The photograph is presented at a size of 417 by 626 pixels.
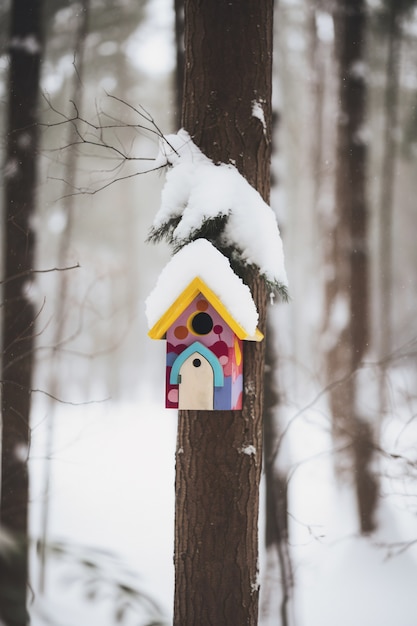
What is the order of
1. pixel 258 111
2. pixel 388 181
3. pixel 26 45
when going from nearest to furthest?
pixel 258 111
pixel 26 45
pixel 388 181

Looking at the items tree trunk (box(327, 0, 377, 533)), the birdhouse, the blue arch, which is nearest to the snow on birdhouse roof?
the birdhouse

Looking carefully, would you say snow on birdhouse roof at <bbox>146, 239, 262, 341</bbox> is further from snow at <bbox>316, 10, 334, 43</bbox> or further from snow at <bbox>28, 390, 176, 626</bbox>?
snow at <bbox>316, 10, 334, 43</bbox>

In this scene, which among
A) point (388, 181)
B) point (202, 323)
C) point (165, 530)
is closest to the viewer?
point (202, 323)

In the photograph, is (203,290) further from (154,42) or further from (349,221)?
(154,42)

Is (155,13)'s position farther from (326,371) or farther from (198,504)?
(198,504)

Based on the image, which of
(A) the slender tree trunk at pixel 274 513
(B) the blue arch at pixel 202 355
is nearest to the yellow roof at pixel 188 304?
(B) the blue arch at pixel 202 355

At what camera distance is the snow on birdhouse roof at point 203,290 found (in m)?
1.71

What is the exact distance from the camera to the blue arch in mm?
1711

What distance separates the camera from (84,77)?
434cm

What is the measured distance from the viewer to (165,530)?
4.08 metres

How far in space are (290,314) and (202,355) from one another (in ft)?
8.72

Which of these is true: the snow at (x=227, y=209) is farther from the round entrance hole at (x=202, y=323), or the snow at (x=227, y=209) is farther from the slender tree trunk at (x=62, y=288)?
the slender tree trunk at (x=62, y=288)

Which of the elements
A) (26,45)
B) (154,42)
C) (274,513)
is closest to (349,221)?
(154,42)

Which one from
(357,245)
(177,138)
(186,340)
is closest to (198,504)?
(186,340)
